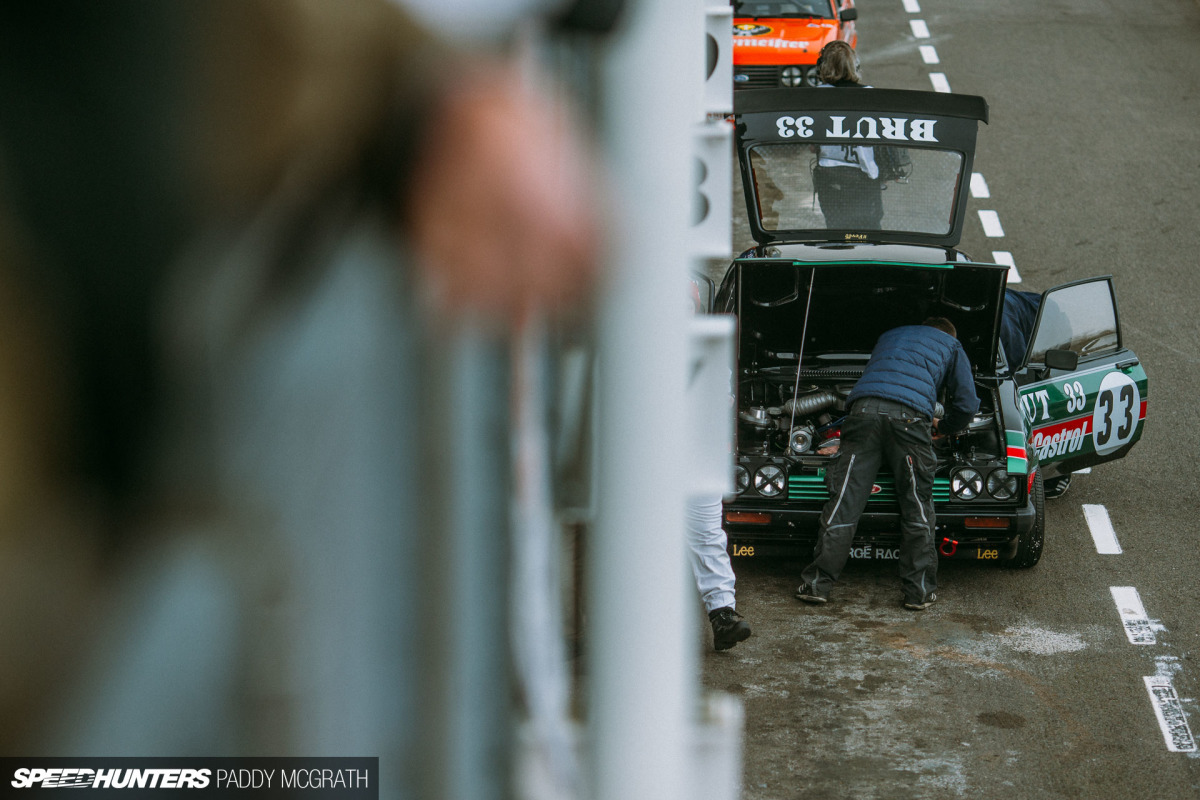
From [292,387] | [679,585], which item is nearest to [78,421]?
[292,387]

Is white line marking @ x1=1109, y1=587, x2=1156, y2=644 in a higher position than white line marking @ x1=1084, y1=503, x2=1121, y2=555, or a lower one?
lower

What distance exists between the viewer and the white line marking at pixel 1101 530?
8750mm

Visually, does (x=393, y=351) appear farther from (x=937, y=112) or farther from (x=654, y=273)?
(x=937, y=112)

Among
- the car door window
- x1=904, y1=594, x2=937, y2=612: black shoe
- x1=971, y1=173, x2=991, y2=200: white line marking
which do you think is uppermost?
x1=971, y1=173, x2=991, y2=200: white line marking

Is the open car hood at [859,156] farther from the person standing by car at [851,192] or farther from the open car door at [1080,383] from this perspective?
the open car door at [1080,383]

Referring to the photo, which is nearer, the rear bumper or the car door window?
the rear bumper

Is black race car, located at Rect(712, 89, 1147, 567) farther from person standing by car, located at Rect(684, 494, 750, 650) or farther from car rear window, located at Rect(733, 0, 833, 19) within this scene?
car rear window, located at Rect(733, 0, 833, 19)

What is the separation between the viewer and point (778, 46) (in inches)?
655

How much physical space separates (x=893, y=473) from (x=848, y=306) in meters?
1.57

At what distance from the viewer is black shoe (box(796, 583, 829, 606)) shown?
8.00 metres

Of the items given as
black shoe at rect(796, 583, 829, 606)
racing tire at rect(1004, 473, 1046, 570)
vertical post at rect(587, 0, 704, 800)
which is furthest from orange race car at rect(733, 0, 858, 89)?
vertical post at rect(587, 0, 704, 800)

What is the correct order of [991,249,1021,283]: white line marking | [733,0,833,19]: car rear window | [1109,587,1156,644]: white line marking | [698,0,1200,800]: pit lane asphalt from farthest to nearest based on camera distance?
[733,0,833,19]: car rear window
[991,249,1021,283]: white line marking
[1109,587,1156,644]: white line marking
[698,0,1200,800]: pit lane asphalt

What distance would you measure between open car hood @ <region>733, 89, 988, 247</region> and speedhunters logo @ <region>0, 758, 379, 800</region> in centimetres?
775

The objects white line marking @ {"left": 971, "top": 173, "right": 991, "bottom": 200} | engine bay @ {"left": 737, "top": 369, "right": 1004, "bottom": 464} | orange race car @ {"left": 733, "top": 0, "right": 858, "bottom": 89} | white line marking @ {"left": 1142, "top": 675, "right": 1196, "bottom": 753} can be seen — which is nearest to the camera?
white line marking @ {"left": 1142, "top": 675, "right": 1196, "bottom": 753}
